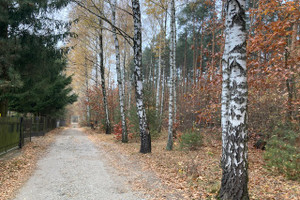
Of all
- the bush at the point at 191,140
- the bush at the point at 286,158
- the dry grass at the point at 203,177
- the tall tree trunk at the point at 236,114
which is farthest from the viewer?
the bush at the point at 191,140

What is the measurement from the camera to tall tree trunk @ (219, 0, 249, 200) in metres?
3.93

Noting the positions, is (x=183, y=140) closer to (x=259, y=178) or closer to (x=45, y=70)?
(x=259, y=178)

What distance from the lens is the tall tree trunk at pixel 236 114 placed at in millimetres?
3934

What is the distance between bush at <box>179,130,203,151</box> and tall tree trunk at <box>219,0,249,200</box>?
5.75 m

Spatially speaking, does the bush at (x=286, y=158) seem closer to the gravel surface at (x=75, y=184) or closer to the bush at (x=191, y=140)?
the bush at (x=191, y=140)

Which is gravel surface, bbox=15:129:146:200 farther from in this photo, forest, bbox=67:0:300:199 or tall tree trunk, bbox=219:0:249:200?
forest, bbox=67:0:300:199

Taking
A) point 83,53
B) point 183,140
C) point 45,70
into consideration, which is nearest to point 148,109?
point 183,140

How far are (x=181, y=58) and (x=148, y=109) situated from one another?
1689cm

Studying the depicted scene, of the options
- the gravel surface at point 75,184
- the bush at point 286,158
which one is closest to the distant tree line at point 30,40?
the gravel surface at point 75,184

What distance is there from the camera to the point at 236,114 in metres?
3.97

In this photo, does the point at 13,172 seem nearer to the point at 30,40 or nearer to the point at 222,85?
the point at 222,85

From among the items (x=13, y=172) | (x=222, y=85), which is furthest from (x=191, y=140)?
(x=13, y=172)

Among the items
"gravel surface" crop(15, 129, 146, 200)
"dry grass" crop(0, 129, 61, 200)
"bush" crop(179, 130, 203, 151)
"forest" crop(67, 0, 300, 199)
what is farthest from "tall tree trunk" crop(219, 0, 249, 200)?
"bush" crop(179, 130, 203, 151)

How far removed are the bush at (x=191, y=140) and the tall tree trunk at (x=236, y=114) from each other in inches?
226
